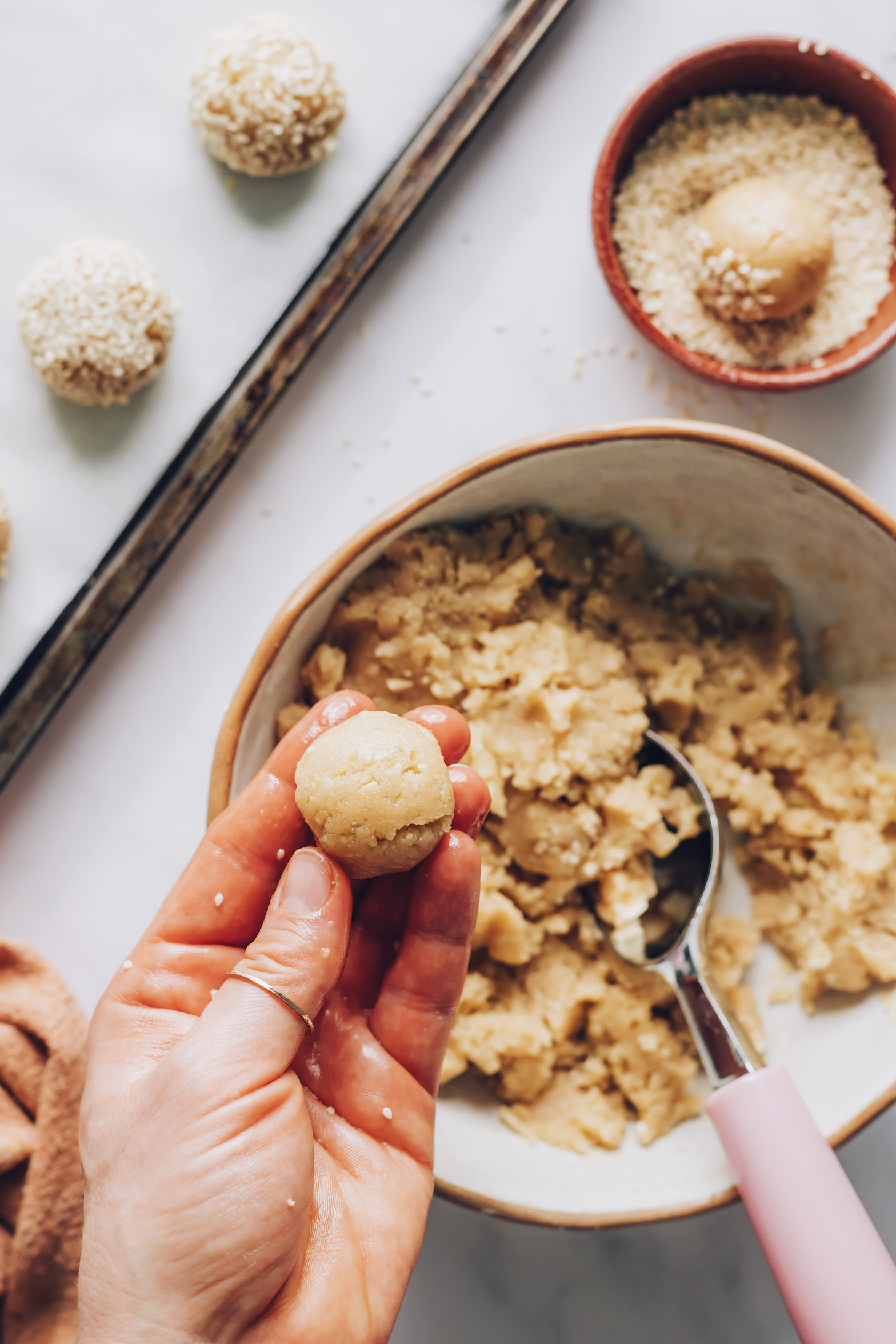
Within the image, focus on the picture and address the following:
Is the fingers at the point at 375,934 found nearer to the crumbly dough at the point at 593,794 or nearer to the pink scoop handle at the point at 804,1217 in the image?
the crumbly dough at the point at 593,794

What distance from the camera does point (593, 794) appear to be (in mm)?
1447

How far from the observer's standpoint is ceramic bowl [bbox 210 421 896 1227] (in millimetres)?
1290

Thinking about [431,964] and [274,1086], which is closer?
[274,1086]

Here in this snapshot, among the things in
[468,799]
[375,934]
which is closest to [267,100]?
[468,799]

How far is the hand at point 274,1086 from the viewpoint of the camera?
99cm

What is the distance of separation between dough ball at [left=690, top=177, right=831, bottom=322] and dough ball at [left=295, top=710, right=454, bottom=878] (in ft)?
2.96

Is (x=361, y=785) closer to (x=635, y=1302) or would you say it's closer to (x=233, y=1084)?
(x=233, y=1084)

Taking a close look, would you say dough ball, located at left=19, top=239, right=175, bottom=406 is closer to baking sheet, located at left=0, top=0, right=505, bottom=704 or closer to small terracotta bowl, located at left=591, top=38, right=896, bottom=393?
baking sheet, located at left=0, top=0, right=505, bottom=704

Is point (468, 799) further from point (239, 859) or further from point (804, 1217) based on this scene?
point (804, 1217)

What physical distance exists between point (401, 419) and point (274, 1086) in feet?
3.52

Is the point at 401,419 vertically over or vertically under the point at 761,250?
under

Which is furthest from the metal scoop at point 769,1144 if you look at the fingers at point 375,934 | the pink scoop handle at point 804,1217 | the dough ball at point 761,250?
the dough ball at point 761,250

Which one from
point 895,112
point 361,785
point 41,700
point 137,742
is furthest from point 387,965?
point 895,112

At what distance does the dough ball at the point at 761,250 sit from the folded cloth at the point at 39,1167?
151 cm
